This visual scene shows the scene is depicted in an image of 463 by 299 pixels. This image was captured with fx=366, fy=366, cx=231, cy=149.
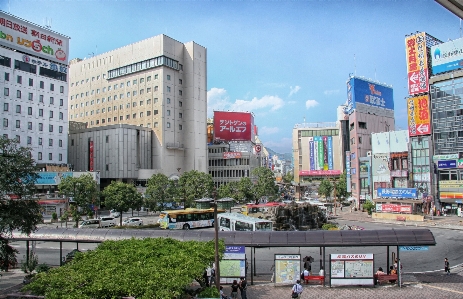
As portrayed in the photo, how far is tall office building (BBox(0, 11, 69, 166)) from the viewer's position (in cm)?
6850

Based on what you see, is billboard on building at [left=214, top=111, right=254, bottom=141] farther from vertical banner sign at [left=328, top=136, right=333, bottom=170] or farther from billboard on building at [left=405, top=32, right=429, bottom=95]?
billboard on building at [left=405, top=32, right=429, bottom=95]

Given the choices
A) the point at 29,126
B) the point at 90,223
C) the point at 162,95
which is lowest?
the point at 90,223

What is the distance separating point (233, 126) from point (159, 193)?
53.0 m

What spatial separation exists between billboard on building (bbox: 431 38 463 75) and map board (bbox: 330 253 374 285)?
165 ft

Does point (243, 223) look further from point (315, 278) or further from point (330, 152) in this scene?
point (330, 152)

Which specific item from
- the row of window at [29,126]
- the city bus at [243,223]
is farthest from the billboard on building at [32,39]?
the city bus at [243,223]

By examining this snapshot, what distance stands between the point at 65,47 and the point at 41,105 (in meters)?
13.5

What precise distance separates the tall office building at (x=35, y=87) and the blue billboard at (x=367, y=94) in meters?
63.2

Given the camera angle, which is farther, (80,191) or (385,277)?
(80,191)

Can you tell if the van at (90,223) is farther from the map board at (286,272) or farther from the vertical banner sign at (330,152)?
the vertical banner sign at (330,152)

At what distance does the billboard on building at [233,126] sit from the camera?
11338 centimetres

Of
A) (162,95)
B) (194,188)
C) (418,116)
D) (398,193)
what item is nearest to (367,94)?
(418,116)

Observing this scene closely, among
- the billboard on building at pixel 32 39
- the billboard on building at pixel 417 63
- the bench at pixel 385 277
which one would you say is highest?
the billboard on building at pixel 32 39

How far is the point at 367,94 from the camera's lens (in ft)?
286
